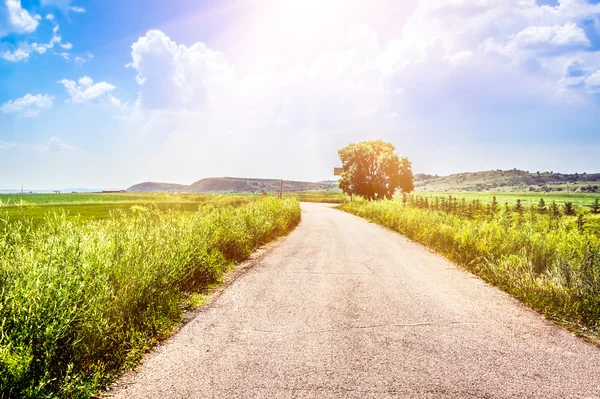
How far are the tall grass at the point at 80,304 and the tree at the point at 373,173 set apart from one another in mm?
45878

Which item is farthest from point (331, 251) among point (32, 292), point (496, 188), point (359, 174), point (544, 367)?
point (496, 188)

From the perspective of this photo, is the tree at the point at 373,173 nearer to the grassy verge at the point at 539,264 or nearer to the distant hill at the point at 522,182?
the grassy verge at the point at 539,264

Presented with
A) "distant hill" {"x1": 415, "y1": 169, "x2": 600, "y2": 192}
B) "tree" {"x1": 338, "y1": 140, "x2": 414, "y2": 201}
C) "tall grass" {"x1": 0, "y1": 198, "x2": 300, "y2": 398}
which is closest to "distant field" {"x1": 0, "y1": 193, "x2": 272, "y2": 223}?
"tall grass" {"x1": 0, "y1": 198, "x2": 300, "y2": 398}

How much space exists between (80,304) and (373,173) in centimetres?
5023

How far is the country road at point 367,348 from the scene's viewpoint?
363 centimetres

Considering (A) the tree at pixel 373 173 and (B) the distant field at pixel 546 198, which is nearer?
(A) the tree at pixel 373 173

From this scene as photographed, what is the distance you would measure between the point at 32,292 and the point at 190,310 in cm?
281

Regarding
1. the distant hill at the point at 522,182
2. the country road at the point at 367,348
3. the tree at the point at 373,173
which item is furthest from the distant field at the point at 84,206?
the distant hill at the point at 522,182

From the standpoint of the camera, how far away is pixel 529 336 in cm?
511

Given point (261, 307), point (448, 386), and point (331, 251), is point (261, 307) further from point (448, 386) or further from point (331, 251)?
point (331, 251)

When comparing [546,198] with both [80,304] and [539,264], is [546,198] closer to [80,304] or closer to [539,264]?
[539,264]

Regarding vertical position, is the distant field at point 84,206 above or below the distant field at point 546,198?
above

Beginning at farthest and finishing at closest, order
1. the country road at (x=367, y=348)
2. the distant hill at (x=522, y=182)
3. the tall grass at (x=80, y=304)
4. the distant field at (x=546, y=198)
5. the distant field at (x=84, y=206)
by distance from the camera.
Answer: the distant hill at (x=522, y=182) → the distant field at (x=546, y=198) → the distant field at (x=84, y=206) → the country road at (x=367, y=348) → the tall grass at (x=80, y=304)

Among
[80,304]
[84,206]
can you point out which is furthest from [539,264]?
[84,206]
